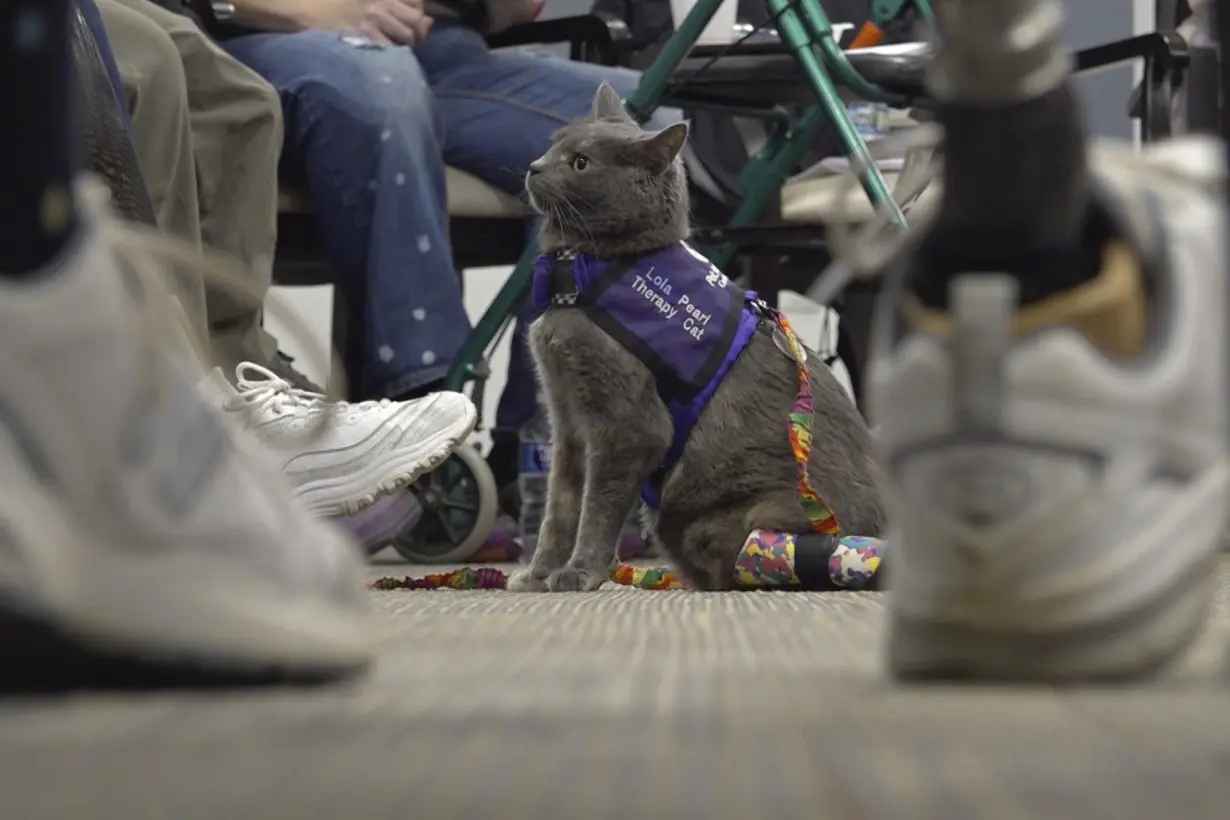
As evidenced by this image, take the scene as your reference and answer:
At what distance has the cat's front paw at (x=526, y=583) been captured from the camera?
1.65m

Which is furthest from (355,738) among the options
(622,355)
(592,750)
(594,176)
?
(594,176)

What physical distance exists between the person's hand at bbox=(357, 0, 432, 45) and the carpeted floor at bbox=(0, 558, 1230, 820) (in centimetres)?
170

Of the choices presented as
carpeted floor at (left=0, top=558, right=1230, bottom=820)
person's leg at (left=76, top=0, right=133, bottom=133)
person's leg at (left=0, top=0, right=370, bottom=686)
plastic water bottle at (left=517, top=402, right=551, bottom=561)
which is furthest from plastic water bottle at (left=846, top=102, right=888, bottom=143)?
person's leg at (left=0, top=0, right=370, bottom=686)

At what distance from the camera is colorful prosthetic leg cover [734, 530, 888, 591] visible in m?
1.53

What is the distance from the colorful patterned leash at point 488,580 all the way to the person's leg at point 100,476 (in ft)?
3.44

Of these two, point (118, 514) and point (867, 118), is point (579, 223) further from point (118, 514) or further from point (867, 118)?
point (118, 514)

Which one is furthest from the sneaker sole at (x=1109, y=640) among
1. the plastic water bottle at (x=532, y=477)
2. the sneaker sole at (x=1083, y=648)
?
the plastic water bottle at (x=532, y=477)

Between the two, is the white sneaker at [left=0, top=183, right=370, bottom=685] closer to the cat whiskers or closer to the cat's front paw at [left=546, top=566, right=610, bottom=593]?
the cat's front paw at [left=546, top=566, right=610, bottom=593]

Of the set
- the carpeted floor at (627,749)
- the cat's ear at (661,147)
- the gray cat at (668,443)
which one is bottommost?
the gray cat at (668,443)

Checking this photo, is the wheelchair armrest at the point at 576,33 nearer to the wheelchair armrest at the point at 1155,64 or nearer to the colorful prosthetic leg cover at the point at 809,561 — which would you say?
the wheelchair armrest at the point at 1155,64

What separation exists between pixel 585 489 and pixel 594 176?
389mm

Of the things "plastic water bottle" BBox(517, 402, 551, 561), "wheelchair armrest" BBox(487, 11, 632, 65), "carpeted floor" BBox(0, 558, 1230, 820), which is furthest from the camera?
"wheelchair armrest" BBox(487, 11, 632, 65)

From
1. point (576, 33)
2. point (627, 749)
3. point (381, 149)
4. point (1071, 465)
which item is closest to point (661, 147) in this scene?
point (381, 149)

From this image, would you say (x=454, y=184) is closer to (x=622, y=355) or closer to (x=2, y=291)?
(x=622, y=355)
